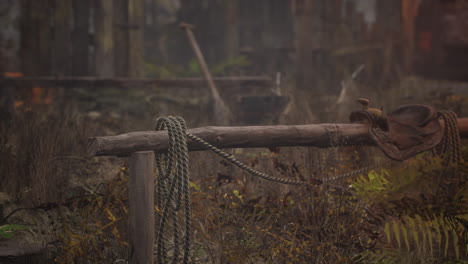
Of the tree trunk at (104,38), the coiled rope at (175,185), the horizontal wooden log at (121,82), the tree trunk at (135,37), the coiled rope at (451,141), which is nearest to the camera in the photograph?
the coiled rope at (175,185)

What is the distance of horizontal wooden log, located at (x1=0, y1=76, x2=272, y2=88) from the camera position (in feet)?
27.0

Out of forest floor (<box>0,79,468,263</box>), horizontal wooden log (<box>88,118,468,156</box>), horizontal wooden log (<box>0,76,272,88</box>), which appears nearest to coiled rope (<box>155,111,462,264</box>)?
horizontal wooden log (<box>88,118,468,156</box>)

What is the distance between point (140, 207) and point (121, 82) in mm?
6419

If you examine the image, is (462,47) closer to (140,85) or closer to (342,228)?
(140,85)

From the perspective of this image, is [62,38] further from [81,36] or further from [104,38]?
[104,38]

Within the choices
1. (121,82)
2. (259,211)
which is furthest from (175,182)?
(121,82)

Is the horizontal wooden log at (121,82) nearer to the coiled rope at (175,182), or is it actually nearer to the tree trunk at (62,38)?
the tree trunk at (62,38)

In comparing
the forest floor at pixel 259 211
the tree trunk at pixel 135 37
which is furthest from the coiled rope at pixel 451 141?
the tree trunk at pixel 135 37

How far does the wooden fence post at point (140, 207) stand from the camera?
2.91m

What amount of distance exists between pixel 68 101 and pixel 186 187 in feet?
19.8

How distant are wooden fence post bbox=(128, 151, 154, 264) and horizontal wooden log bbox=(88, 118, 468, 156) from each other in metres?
0.11

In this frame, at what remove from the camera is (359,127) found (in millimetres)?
3936

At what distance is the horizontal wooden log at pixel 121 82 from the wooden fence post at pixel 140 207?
601cm

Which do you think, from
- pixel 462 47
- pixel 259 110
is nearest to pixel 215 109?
pixel 259 110
